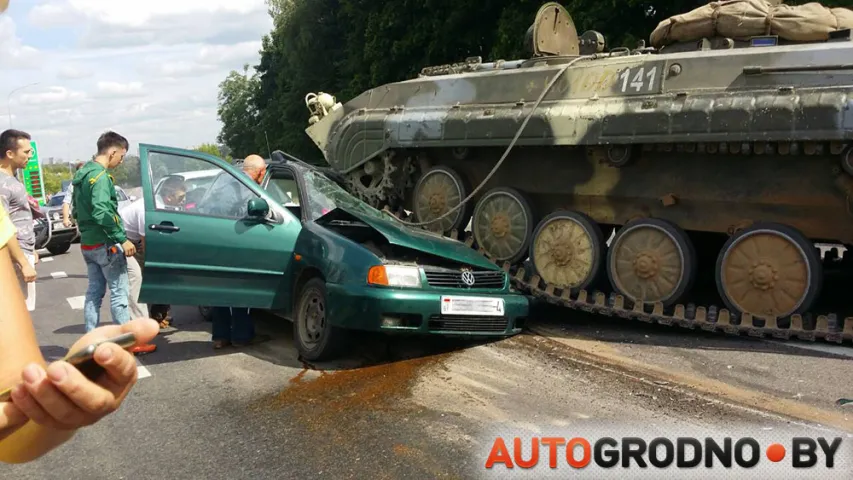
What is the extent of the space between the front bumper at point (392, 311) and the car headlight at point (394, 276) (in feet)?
0.18

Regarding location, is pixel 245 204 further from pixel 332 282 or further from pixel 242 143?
pixel 242 143

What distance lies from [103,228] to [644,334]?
15.4 feet

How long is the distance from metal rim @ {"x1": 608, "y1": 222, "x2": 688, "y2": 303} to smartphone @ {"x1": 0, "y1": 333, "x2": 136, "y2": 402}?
6.87 metres

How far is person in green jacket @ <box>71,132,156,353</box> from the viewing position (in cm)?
646

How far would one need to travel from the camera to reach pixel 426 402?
5414mm

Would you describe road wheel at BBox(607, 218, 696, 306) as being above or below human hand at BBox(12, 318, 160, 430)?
below

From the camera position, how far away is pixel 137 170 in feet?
22.4

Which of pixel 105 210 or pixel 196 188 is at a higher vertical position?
pixel 196 188

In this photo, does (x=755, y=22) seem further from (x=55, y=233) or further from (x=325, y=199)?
(x=55, y=233)

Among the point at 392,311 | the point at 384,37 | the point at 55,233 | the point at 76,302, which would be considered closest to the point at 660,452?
the point at 392,311

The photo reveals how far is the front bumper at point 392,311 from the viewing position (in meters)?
6.17

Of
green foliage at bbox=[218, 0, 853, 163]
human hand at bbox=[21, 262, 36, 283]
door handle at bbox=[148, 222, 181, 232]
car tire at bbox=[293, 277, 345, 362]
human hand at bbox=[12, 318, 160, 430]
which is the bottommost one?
car tire at bbox=[293, 277, 345, 362]

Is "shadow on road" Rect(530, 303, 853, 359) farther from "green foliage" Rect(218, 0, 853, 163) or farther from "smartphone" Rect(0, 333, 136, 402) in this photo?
"smartphone" Rect(0, 333, 136, 402)

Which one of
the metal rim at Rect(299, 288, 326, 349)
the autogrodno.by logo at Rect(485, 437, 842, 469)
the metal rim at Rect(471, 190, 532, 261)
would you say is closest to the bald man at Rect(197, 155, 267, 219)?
the metal rim at Rect(299, 288, 326, 349)
